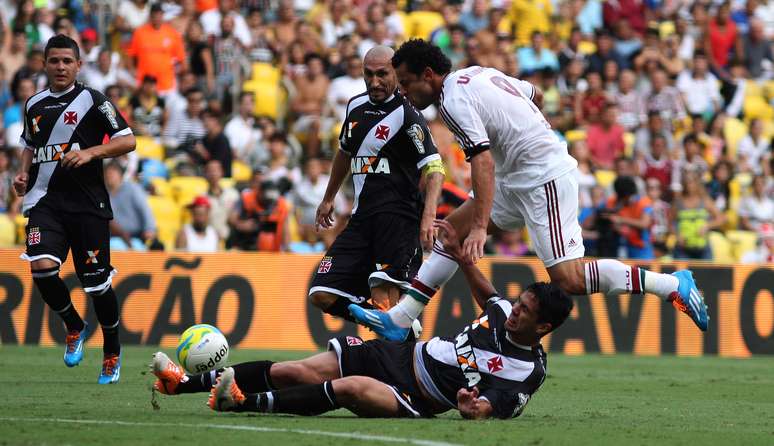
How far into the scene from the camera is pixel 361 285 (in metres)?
10.2

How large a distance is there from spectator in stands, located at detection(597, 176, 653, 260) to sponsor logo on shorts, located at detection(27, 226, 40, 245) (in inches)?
379

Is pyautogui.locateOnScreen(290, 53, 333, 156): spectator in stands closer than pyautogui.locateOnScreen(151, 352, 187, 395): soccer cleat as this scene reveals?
No

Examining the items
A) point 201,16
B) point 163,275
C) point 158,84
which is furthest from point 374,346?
point 201,16

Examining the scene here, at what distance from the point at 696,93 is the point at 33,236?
15.5 meters

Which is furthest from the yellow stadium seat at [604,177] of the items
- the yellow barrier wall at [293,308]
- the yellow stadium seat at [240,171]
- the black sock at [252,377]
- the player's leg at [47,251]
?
the black sock at [252,377]

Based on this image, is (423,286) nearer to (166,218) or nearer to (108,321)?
(108,321)

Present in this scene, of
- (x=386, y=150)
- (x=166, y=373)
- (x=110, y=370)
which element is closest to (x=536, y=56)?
(x=386, y=150)

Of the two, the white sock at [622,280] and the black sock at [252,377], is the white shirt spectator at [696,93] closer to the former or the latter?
the white sock at [622,280]

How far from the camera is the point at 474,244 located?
28.2 feet

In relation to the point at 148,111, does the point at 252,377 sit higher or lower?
lower

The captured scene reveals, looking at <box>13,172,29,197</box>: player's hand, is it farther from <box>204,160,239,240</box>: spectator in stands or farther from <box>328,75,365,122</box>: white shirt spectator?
<box>328,75,365,122</box>: white shirt spectator

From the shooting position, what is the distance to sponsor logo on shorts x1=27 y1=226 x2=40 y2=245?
397 inches

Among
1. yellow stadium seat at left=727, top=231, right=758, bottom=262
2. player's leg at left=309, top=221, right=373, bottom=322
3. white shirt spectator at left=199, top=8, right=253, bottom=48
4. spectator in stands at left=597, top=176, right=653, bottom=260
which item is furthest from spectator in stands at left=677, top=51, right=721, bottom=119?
player's leg at left=309, top=221, right=373, bottom=322

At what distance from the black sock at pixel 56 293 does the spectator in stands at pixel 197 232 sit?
657cm
